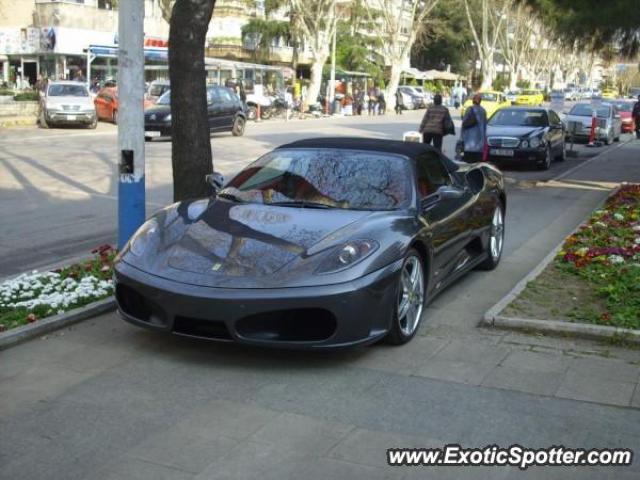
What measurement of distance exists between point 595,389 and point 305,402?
1790mm

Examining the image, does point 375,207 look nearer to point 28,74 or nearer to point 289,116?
point 289,116

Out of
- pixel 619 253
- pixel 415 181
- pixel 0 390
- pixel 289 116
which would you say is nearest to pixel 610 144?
pixel 289 116

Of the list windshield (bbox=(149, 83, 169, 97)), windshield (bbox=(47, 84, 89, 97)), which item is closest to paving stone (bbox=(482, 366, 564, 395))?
windshield (bbox=(47, 84, 89, 97))

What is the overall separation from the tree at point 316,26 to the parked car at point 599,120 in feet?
64.2

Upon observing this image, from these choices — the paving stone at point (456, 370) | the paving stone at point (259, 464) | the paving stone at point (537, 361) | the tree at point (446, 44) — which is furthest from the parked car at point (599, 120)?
the tree at point (446, 44)

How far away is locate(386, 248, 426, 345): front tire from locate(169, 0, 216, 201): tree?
11.1 ft

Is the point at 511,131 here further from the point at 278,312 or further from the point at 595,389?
the point at 278,312

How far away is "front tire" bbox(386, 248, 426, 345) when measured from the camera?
5840 mm

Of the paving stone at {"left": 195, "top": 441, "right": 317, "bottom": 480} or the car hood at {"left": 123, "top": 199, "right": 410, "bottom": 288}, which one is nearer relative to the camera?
the paving stone at {"left": 195, "top": 441, "right": 317, "bottom": 480}

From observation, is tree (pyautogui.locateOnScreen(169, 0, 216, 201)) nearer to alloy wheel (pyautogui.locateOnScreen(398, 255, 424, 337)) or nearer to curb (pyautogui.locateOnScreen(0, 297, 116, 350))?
curb (pyautogui.locateOnScreen(0, 297, 116, 350))

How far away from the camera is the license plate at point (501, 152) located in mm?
19750

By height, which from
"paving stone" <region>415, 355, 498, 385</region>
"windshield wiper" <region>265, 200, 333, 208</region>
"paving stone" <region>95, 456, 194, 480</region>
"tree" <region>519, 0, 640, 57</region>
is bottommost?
"paving stone" <region>95, 456, 194, 480</region>

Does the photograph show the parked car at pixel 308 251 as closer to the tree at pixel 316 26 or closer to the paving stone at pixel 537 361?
the paving stone at pixel 537 361

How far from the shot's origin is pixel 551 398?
16.5 ft
